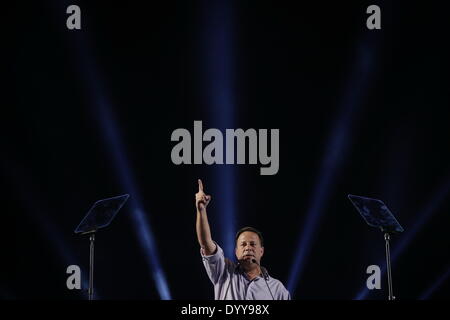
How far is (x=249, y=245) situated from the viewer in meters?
5.12

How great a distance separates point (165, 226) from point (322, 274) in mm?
1364

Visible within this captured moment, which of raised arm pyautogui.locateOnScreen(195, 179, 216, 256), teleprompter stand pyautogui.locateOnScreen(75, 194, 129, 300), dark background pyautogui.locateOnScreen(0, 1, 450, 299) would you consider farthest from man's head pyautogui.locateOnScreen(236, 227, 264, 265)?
teleprompter stand pyautogui.locateOnScreen(75, 194, 129, 300)

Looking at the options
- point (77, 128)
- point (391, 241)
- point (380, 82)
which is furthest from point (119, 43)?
point (391, 241)

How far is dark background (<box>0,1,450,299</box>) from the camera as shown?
555 centimetres

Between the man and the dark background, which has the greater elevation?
the dark background

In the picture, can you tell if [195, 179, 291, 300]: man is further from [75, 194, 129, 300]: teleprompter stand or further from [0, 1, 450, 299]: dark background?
[75, 194, 129, 300]: teleprompter stand

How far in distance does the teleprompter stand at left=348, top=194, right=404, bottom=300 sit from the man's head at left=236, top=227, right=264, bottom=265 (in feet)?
2.82

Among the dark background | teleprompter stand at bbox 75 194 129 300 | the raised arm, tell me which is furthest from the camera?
the dark background

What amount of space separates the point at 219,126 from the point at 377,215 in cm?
149

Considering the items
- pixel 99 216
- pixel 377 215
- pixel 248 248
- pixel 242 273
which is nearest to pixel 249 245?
pixel 248 248
